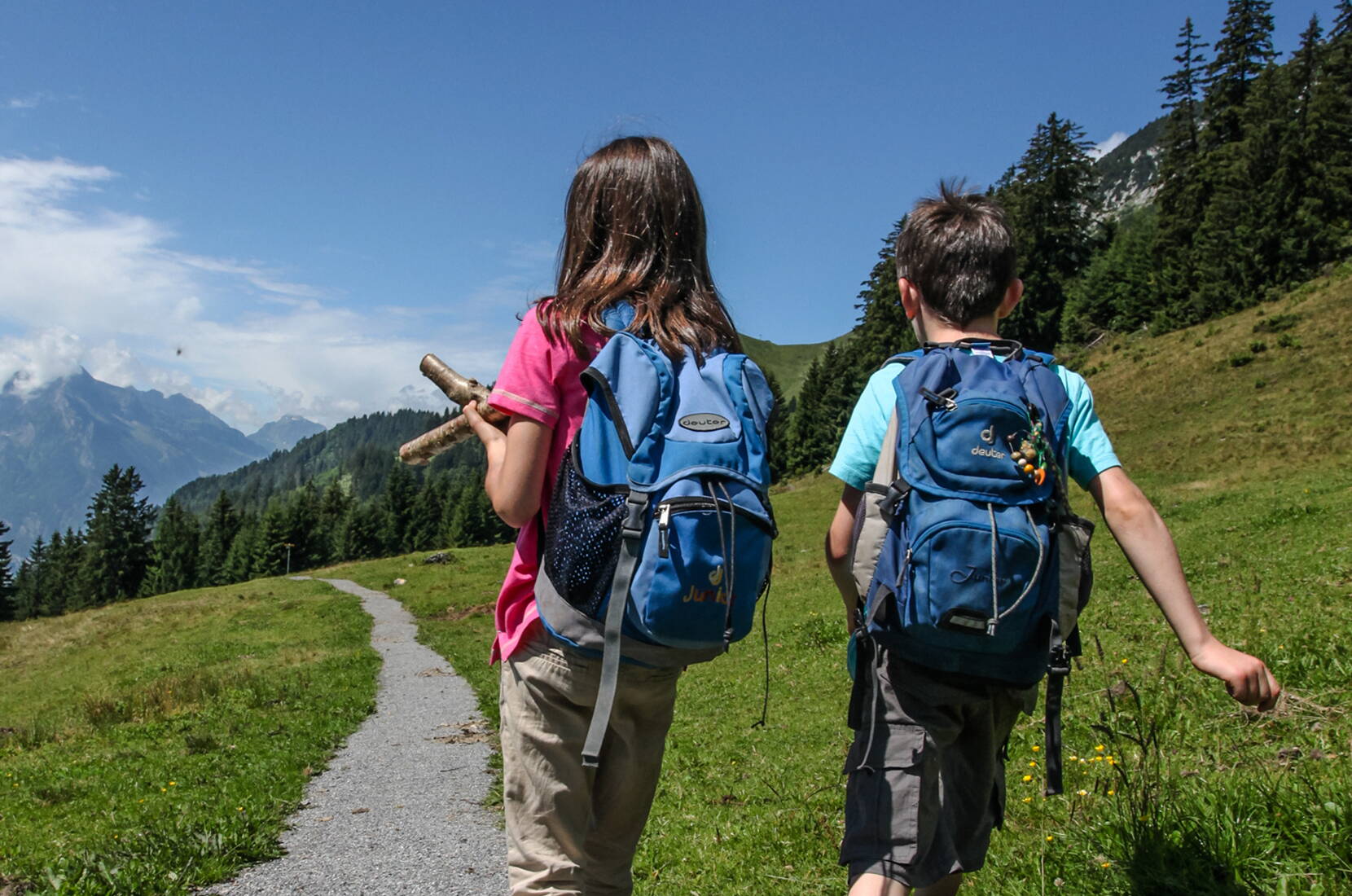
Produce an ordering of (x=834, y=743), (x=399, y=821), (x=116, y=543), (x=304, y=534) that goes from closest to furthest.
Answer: (x=399, y=821), (x=834, y=743), (x=116, y=543), (x=304, y=534)

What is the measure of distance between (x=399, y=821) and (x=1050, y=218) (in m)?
72.5

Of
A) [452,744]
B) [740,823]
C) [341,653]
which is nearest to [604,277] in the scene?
[740,823]

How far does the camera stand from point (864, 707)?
8.79 feet

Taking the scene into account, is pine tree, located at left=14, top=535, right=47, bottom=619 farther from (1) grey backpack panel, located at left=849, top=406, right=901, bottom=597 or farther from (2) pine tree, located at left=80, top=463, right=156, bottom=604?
(1) grey backpack panel, located at left=849, top=406, right=901, bottom=597

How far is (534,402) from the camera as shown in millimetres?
2422

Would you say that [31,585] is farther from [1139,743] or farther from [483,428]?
[1139,743]

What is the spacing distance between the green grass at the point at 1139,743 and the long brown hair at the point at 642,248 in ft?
6.47

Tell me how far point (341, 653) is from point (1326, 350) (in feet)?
106

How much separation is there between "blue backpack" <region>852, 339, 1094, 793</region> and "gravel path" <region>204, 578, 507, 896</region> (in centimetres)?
415

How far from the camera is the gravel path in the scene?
5660 millimetres

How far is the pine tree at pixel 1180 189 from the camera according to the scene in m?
55.2

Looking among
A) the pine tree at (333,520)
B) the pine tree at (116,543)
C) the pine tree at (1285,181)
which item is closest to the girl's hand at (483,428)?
the pine tree at (1285,181)

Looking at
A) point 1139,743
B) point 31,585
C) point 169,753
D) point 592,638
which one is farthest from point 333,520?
point 592,638

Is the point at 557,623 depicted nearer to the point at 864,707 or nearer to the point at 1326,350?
the point at 864,707
